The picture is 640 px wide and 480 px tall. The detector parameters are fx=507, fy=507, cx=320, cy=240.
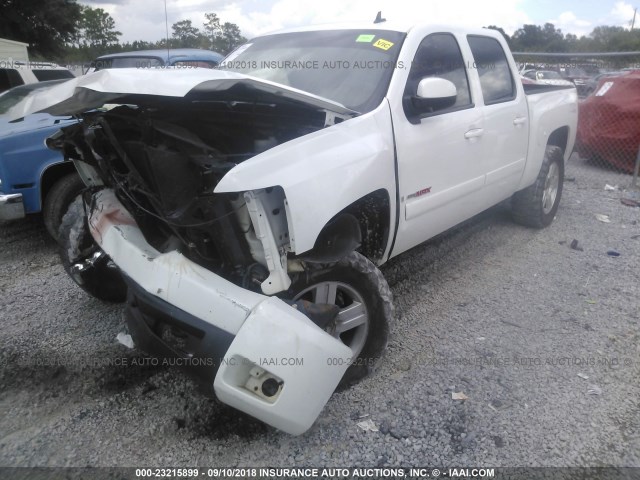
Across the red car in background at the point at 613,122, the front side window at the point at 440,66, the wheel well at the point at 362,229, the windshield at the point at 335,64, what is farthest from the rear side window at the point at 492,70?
the red car in background at the point at 613,122

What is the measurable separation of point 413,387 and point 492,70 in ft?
9.26

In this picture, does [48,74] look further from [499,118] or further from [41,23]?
[41,23]

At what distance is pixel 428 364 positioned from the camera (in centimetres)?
304

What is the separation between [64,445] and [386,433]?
61.1 inches

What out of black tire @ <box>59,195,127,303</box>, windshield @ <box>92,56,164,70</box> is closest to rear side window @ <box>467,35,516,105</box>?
black tire @ <box>59,195,127,303</box>

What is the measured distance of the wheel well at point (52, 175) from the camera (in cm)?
465

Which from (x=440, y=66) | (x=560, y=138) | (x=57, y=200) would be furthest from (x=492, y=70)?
(x=57, y=200)

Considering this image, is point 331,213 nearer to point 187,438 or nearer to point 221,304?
point 221,304

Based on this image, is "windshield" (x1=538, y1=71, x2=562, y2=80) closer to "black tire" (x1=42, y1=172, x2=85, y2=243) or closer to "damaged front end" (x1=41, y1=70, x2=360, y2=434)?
"black tire" (x1=42, y1=172, x2=85, y2=243)

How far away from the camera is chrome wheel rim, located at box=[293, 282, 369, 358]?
2.65 m

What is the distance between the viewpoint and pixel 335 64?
3.32 meters

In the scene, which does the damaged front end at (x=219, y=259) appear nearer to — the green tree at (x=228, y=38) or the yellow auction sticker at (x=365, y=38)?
the yellow auction sticker at (x=365, y=38)

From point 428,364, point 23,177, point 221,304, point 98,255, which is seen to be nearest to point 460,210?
point 428,364

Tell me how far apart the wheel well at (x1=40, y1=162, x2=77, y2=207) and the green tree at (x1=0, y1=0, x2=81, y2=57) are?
71.3 ft
